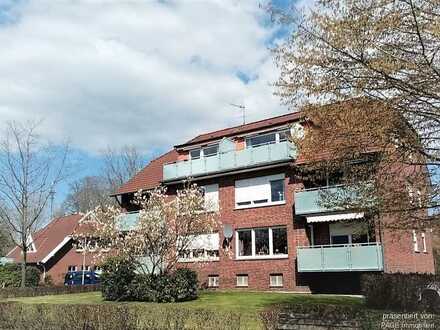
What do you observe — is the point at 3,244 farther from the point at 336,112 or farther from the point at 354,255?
the point at 336,112

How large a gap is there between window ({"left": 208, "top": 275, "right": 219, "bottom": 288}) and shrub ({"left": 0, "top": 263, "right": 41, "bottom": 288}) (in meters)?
14.4

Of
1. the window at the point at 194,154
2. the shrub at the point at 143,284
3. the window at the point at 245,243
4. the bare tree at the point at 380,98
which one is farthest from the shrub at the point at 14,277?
the bare tree at the point at 380,98

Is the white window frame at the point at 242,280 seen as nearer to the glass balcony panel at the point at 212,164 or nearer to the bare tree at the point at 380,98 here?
the glass balcony panel at the point at 212,164

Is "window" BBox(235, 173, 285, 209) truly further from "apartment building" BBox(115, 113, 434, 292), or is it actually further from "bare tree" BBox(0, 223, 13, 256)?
"bare tree" BBox(0, 223, 13, 256)

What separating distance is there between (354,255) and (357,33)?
55.4ft

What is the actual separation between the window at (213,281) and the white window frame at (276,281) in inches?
156

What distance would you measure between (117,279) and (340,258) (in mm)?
10518

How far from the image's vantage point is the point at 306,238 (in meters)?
28.1

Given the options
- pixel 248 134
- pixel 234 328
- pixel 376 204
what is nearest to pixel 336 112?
pixel 376 204

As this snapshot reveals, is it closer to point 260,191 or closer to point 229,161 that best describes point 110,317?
point 260,191

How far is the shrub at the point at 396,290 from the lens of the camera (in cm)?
1873

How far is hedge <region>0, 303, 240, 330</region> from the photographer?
9.76 meters

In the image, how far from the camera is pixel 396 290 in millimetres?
19203

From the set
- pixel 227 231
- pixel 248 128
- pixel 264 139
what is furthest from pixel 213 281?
pixel 248 128
